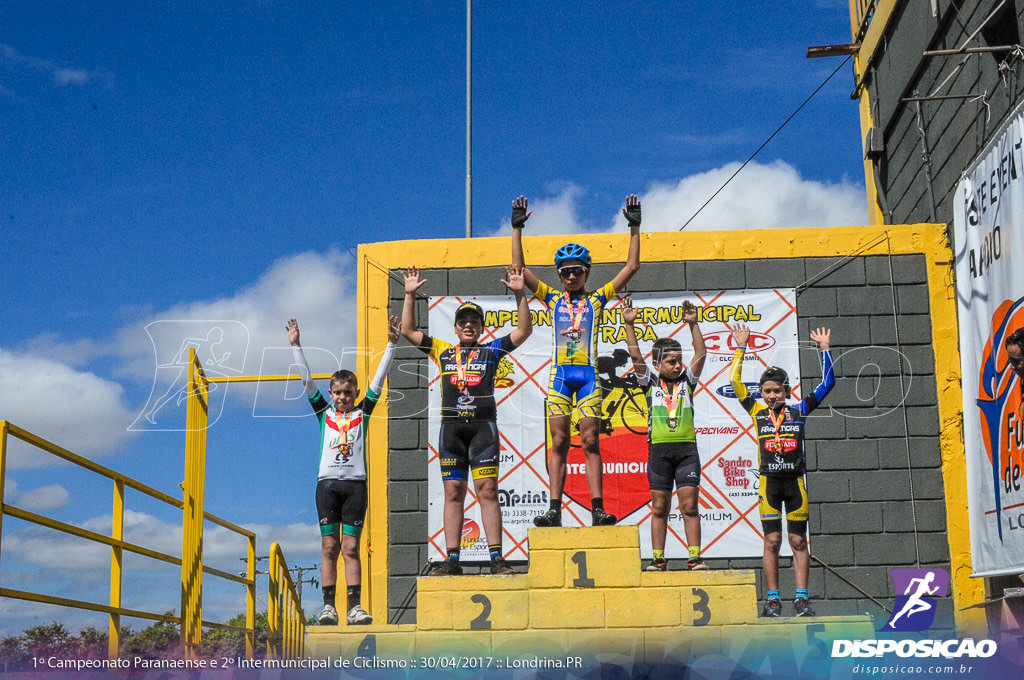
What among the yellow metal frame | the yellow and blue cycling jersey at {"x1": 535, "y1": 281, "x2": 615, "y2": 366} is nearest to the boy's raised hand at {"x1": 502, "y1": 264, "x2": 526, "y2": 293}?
the yellow and blue cycling jersey at {"x1": 535, "y1": 281, "x2": 615, "y2": 366}

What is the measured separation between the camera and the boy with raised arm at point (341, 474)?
7.23m

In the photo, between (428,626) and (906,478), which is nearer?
(428,626)

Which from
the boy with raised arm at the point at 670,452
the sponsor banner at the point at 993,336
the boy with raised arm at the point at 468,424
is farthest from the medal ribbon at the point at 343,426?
the sponsor banner at the point at 993,336

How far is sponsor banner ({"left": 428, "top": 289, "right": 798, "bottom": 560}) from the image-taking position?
954cm

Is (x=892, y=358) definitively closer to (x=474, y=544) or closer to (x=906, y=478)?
(x=906, y=478)

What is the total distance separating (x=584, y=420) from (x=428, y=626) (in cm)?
174

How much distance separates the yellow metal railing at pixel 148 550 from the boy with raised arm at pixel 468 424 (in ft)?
6.36

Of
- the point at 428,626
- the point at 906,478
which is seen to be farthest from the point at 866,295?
the point at 428,626

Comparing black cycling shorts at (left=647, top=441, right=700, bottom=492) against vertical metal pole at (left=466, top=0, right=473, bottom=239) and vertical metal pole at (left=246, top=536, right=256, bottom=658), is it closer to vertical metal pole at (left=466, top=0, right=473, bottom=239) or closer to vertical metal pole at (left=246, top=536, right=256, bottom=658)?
vertical metal pole at (left=246, top=536, right=256, bottom=658)

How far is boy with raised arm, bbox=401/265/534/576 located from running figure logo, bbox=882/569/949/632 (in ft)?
12.5

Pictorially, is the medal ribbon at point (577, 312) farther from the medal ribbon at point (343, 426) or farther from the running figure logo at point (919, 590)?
the running figure logo at point (919, 590)

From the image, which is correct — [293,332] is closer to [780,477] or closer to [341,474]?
[341,474]

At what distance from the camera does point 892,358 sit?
9.77 metres

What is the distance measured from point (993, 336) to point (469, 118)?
679 centimetres
